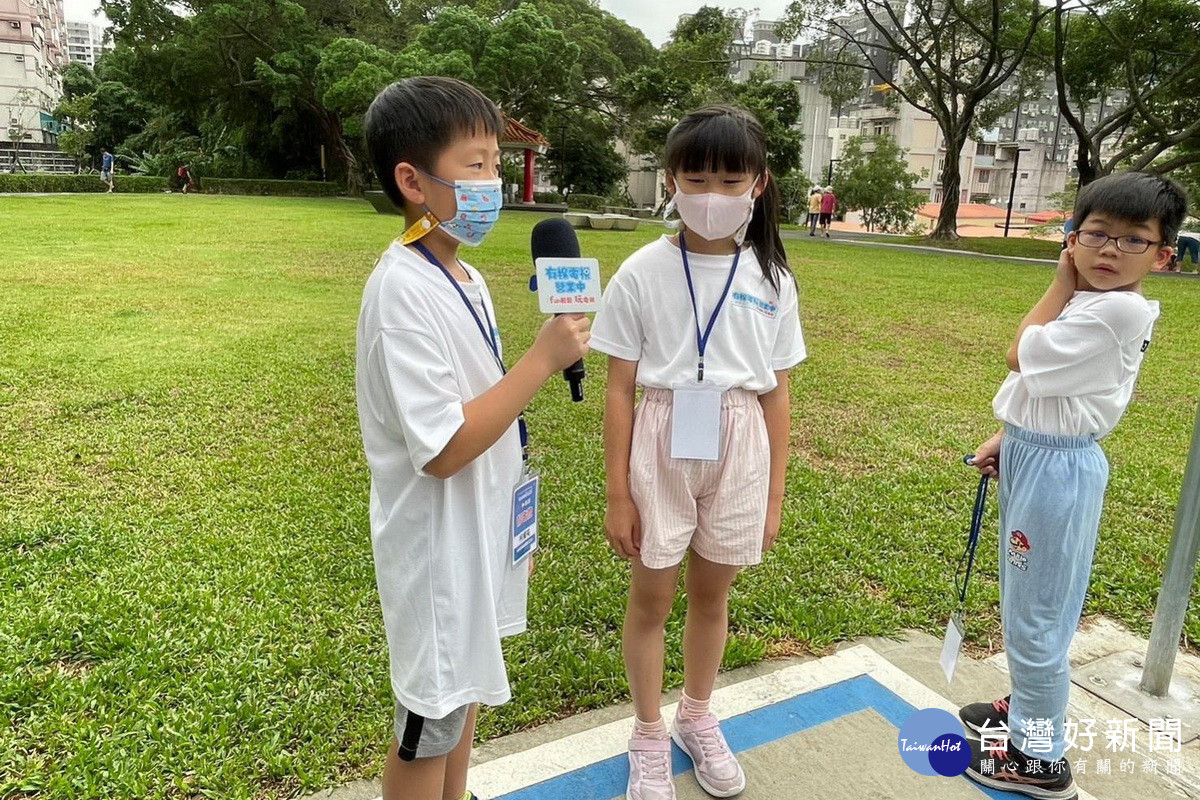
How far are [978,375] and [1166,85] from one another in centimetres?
1576

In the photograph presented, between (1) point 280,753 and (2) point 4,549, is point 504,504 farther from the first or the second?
(2) point 4,549

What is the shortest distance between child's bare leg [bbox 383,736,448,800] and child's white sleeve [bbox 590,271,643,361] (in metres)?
0.98

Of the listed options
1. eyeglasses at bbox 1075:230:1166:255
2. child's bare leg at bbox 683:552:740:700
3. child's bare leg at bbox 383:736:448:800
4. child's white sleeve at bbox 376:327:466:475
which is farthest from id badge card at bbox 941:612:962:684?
child's white sleeve at bbox 376:327:466:475

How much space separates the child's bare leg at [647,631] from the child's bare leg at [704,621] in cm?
7

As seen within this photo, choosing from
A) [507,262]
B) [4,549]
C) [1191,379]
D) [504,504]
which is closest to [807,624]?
[504,504]

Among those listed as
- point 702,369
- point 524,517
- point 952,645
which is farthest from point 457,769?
point 952,645

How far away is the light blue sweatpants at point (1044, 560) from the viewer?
78.8 inches

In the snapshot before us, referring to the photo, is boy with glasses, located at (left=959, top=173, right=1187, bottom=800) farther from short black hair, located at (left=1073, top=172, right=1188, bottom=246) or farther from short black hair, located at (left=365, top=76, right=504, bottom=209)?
short black hair, located at (left=365, top=76, right=504, bottom=209)

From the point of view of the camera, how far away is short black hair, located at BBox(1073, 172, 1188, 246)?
6.23 ft

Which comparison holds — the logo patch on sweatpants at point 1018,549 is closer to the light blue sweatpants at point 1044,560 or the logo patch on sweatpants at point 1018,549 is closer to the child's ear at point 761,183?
the light blue sweatpants at point 1044,560

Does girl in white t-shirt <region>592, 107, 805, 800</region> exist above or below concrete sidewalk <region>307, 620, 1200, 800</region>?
above

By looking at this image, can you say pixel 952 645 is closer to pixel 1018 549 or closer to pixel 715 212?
pixel 1018 549

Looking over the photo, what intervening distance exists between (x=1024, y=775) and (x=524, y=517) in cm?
156

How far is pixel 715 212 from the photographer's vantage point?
191 cm
